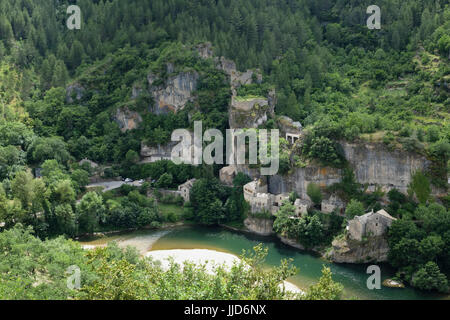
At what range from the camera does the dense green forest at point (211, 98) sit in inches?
1944

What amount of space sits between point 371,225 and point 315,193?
7.23 metres

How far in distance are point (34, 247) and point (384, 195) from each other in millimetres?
29713

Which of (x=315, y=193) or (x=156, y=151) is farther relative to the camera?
(x=156, y=151)

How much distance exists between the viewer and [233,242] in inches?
2039

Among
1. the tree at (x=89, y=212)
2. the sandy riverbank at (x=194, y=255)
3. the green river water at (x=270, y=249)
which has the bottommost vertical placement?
the green river water at (x=270, y=249)

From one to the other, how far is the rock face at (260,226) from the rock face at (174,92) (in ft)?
64.5

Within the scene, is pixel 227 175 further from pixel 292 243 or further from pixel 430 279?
pixel 430 279

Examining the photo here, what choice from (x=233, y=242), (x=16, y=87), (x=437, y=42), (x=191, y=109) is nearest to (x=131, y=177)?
(x=191, y=109)

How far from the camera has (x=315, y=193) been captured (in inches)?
2041

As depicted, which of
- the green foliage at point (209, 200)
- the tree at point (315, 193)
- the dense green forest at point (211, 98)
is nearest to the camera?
the dense green forest at point (211, 98)

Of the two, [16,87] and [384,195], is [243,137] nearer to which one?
[384,195]

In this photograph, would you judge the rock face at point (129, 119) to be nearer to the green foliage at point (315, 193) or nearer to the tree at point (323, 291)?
the green foliage at point (315, 193)

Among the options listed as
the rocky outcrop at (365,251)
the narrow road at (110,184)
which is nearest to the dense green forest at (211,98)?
the narrow road at (110,184)

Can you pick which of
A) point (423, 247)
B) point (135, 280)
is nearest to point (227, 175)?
point (423, 247)
